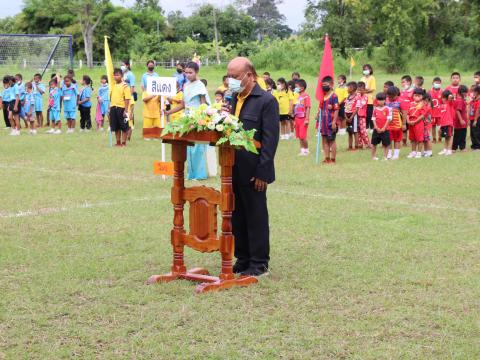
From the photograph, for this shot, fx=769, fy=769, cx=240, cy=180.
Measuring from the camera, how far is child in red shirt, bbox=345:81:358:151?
58.2ft

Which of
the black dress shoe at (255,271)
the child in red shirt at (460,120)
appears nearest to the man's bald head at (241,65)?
the black dress shoe at (255,271)

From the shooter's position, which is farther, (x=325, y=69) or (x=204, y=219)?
(x=325, y=69)

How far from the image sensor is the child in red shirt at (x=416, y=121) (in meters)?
16.1

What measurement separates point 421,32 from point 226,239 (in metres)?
55.8

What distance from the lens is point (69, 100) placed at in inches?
894

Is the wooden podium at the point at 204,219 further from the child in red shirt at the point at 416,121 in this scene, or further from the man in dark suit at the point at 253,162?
the child in red shirt at the point at 416,121

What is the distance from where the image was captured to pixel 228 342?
18.5ft

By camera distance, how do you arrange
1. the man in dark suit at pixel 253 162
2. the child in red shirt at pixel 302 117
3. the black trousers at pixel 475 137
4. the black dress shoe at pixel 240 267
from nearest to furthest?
the man in dark suit at pixel 253 162
the black dress shoe at pixel 240 267
the child in red shirt at pixel 302 117
the black trousers at pixel 475 137

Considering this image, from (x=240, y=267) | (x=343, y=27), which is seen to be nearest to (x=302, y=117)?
(x=240, y=267)

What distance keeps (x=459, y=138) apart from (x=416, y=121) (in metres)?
1.95

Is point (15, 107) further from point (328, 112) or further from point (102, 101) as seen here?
point (328, 112)

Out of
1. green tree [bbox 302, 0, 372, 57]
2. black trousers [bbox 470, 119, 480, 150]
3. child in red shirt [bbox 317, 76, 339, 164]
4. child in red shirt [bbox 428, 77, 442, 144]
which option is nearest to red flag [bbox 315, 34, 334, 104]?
child in red shirt [bbox 317, 76, 339, 164]

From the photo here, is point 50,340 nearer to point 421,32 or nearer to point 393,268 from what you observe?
point 393,268

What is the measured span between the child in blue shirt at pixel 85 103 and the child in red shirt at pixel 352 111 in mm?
8493
